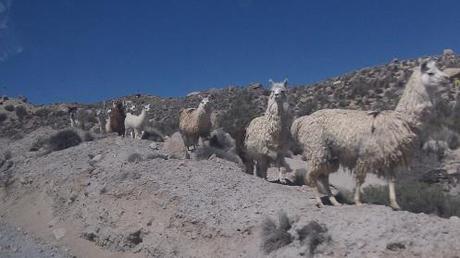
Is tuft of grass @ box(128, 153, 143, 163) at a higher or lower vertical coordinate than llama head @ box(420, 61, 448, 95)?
lower

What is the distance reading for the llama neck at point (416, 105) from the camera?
422 inches

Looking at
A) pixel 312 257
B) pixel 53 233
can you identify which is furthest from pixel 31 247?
pixel 312 257

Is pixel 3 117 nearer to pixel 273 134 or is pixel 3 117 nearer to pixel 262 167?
pixel 262 167

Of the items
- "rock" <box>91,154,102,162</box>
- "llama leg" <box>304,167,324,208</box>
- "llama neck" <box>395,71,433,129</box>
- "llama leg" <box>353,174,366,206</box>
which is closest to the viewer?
"llama neck" <box>395,71,433,129</box>

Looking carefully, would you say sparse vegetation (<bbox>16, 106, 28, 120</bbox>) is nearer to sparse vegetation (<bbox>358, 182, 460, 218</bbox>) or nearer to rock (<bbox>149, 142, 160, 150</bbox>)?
rock (<bbox>149, 142, 160, 150</bbox>)

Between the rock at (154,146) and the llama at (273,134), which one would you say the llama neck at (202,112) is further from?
the llama at (273,134)

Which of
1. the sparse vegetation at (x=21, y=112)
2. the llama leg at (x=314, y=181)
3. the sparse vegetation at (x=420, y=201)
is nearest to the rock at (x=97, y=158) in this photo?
the sparse vegetation at (x=420, y=201)

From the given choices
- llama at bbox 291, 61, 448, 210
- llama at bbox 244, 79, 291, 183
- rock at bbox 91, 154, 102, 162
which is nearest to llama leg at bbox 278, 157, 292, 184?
llama at bbox 244, 79, 291, 183

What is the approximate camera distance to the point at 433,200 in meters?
16.2

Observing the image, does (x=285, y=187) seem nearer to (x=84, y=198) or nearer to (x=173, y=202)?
(x=173, y=202)

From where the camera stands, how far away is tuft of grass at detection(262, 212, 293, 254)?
10.9m

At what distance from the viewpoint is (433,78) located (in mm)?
10656

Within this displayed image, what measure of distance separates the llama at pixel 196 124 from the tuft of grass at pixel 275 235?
29.9 ft

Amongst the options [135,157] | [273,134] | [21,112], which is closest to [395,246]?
[273,134]
